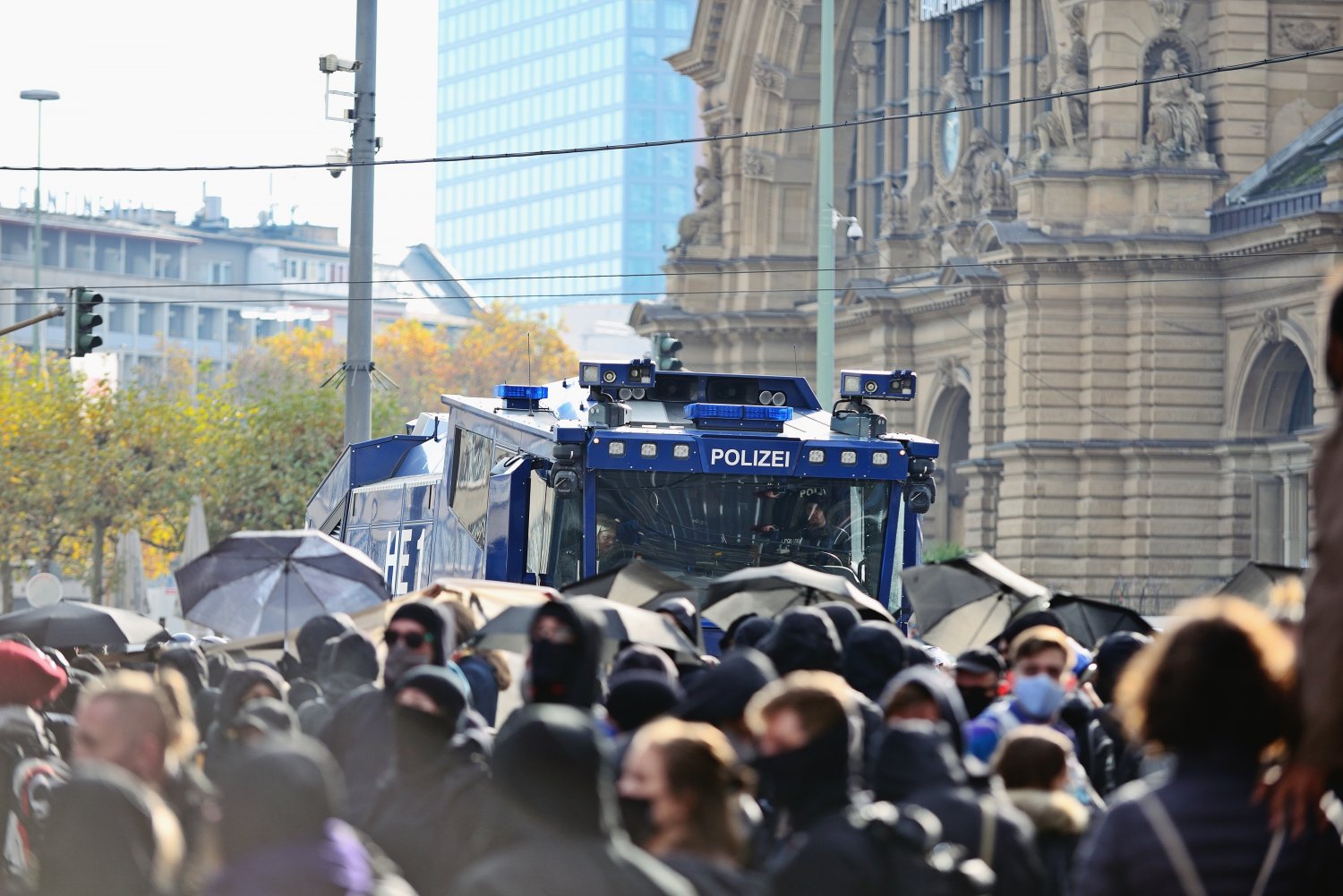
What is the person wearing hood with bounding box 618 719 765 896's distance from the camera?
5809 mm

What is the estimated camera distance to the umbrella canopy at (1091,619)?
49.3ft

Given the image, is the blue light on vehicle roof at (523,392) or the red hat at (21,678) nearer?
the red hat at (21,678)

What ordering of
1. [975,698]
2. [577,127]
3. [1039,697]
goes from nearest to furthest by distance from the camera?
[1039,697] → [975,698] → [577,127]

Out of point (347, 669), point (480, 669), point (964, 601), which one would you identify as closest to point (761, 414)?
point (964, 601)

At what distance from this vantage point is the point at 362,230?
28.0 m

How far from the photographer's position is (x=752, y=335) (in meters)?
61.6

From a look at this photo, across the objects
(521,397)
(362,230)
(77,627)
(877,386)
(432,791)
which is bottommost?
(77,627)

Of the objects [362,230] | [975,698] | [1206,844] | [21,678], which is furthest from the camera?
[362,230]

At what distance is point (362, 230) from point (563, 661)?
19.7 metres

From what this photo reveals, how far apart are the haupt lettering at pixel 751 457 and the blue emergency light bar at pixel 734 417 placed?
399 mm

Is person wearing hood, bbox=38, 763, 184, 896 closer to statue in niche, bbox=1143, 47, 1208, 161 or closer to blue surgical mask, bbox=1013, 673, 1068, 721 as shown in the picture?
blue surgical mask, bbox=1013, 673, 1068, 721

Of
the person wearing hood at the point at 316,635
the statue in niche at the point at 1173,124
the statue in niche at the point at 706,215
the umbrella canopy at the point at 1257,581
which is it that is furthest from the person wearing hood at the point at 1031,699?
the statue in niche at the point at 706,215

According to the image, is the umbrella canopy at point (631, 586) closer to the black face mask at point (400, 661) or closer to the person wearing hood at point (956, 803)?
the black face mask at point (400, 661)

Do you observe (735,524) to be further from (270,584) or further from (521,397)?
Result: (270,584)
